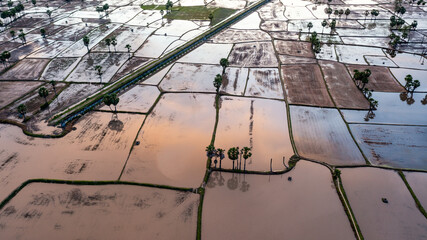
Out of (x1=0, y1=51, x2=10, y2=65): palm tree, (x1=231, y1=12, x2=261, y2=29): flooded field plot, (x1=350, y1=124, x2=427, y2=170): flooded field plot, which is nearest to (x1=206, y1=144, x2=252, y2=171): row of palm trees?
(x1=350, y1=124, x2=427, y2=170): flooded field plot

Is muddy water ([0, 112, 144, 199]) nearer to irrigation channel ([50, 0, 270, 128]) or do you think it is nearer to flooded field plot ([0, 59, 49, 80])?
irrigation channel ([50, 0, 270, 128])

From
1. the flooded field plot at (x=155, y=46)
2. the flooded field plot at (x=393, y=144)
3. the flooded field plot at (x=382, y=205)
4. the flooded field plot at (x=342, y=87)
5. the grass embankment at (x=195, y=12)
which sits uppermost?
the grass embankment at (x=195, y=12)

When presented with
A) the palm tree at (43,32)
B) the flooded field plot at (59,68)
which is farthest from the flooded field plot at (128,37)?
the palm tree at (43,32)

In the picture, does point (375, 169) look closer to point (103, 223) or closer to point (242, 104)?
point (242, 104)

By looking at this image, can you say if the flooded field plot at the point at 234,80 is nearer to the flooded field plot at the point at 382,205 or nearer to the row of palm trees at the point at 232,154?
the row of palm trees at the point at 232,154

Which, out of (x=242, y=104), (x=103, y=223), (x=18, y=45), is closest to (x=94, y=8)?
(x=18, y=45)

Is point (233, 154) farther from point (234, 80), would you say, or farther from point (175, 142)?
point (234, 80)

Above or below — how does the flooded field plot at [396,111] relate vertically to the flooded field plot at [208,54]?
below

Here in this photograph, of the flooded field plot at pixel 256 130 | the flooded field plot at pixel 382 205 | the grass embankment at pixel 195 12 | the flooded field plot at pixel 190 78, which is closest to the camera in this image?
the flooded field plot at pixel 382 205

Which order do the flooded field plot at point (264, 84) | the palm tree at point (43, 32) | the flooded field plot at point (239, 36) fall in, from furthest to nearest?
1. the palm tree at point (43, 32)
2. the flooded field plot at point (239, 36)
3. the flooded field plot at point (264, 84)
